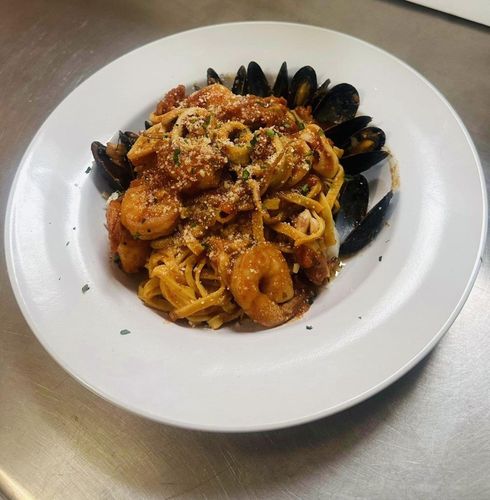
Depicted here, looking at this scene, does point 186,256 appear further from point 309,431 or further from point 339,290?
point 309,431

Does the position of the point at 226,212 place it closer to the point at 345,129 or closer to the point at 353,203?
the point at 353,203

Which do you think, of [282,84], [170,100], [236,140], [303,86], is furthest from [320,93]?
[170,100]

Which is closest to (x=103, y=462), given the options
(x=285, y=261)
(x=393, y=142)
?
(x=285, y=261)

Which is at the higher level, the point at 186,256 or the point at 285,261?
the point at 285,261

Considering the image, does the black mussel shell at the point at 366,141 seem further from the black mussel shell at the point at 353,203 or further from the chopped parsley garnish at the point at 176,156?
the chopped parsley garnish at the point at 176,156

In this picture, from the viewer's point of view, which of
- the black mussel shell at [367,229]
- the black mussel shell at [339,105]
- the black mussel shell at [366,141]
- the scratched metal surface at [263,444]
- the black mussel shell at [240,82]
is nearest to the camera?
the scratched metal surface at [263,444]

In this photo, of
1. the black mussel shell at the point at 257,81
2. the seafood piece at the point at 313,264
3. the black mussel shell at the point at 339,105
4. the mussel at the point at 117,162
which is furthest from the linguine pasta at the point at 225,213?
the black mussel shell at the point at 257,81
